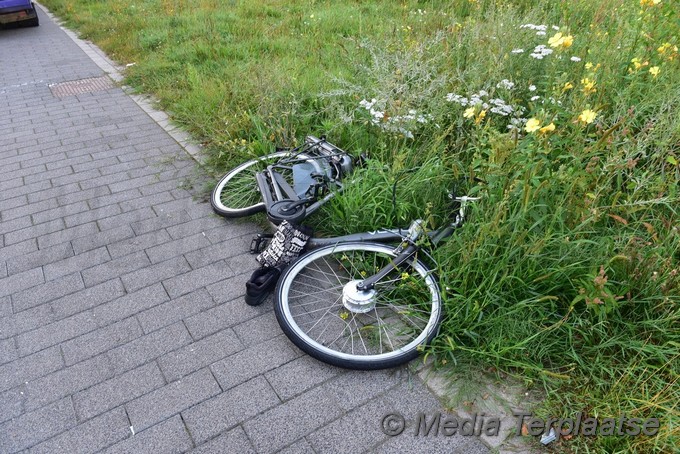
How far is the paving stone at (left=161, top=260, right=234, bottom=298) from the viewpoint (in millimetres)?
3275

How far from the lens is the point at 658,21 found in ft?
14.7

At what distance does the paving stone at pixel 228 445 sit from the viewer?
→ 2.28m

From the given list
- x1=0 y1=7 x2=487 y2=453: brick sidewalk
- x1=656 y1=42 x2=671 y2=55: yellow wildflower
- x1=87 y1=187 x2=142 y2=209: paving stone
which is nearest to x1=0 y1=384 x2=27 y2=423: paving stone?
x1=0 y1=7 x2=487 y2=453: brick sidewalk

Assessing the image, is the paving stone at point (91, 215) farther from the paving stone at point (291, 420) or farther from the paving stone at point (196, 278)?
the paving stone at point (291, 420)

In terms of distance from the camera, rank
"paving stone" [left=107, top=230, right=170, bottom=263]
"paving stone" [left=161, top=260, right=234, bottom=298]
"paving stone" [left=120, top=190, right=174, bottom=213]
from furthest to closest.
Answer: "paving stone" [left=120, top=190, right=174, bottom=213] → "paving stone" [left=107, top=230, right=170, bottom=263] → "paving stone" [left=161, top=260, right=234, bottom=298]

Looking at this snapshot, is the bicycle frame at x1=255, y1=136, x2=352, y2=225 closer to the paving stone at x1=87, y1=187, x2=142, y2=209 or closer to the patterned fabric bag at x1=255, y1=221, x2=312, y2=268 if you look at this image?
the patterned fabric bag at x1=255, y1=221, x2=312, y2=268

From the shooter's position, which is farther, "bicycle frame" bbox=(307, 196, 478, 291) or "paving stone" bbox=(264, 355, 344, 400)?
"bicycle frame" bbox=(307, 196, 478, 291)

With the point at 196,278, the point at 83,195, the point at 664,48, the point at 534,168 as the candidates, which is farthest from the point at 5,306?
the point at 664,48

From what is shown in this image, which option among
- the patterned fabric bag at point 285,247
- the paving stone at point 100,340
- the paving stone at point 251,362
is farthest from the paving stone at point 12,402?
the patterned fabric bag at point 285,247

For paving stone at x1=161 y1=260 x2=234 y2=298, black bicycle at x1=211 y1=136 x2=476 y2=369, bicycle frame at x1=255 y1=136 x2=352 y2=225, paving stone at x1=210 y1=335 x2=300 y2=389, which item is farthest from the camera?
bicycle frame at x1=255 y1=136 x2=352 y2=225

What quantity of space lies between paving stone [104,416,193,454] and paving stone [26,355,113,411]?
18.5 inches

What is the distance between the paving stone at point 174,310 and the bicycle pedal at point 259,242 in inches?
20.4

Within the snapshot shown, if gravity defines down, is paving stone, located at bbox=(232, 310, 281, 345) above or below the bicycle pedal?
below

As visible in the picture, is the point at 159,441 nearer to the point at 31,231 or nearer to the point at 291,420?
the point at 291,420
